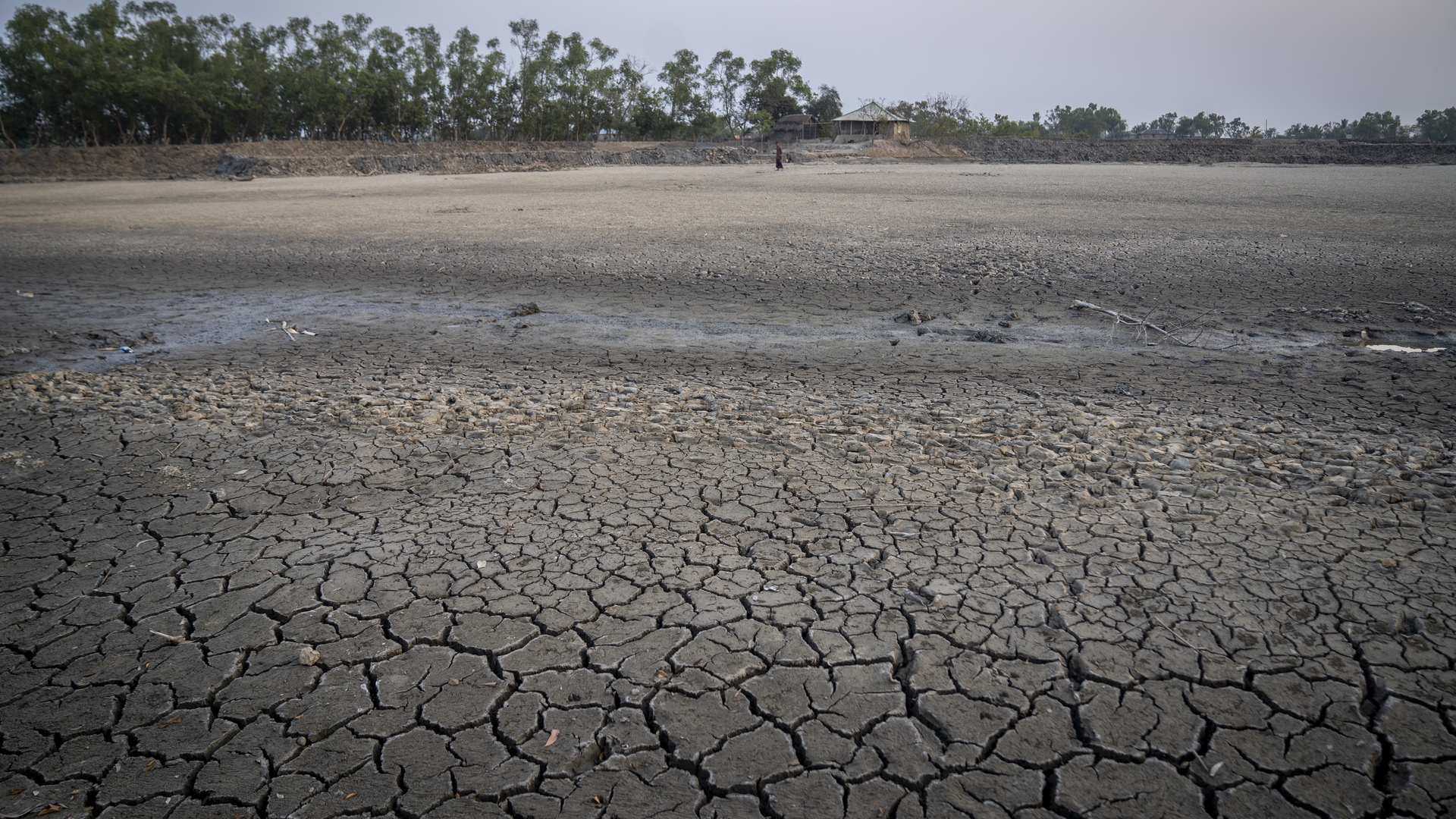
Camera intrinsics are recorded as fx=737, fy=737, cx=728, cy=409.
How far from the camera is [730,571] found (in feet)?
9.99

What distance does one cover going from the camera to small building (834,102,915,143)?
2399 inches

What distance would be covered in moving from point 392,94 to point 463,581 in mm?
60161

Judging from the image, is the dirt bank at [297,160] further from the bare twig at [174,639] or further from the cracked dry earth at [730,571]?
the bare twig at [174,639]

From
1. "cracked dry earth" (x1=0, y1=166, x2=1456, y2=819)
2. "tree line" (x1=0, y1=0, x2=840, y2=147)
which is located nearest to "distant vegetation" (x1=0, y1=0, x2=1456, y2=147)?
"tree line" (x1=0, y1=0, x2=840, y2=147)

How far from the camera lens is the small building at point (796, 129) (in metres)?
68.9

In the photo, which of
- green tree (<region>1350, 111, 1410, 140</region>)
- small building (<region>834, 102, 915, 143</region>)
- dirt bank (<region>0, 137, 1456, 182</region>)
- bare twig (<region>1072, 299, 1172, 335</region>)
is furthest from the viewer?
green tree (<region>1350, 111, 1410, 140</region>)

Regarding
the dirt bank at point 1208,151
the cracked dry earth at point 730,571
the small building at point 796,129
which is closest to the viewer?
the cracked dry earth at point 730,571

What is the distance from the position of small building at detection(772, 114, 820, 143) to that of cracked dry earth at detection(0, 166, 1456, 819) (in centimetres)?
6567

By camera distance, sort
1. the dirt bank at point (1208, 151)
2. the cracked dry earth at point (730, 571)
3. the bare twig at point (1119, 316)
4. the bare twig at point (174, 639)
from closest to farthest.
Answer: the cracked dry earth at point (730, 571) < the bare twig at point (174, 639) < the bare twig at point (1119, 316) < the dirt bank at point (1208, 151)

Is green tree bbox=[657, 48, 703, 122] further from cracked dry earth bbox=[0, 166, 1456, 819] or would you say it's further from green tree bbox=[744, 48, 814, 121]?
cracked dry earth bbox=[0, 166, 1456, 819]

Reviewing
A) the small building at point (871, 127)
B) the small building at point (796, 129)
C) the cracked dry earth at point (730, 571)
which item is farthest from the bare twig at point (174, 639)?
the small building at point (796, 129)

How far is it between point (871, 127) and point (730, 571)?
6786 centimetres

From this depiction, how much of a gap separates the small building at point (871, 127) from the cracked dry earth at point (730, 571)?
2273 inches

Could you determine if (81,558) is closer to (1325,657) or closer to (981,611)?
(981,611)
